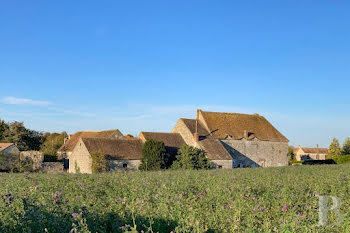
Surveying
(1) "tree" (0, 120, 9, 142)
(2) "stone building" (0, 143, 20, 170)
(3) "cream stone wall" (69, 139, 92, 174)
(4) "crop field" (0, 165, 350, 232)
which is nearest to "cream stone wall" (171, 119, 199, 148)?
(3) "cream stone wall" (69, 139, 92, 174)

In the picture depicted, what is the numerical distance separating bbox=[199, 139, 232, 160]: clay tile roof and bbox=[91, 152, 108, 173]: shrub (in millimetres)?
12064

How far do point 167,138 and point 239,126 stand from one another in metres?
11.4

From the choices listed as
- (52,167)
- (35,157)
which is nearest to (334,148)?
(52,167)

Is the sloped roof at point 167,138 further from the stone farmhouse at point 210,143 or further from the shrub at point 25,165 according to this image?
the shrub at point 25,165

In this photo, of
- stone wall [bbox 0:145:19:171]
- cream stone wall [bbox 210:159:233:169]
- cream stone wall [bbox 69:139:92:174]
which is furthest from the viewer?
cream stone wall [bbox 210:159:233:169]

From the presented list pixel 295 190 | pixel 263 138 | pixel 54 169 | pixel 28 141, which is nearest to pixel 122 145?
pixel 54 169

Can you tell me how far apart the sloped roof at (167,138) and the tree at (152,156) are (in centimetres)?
351

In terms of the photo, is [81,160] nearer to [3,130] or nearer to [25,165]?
[25,165]

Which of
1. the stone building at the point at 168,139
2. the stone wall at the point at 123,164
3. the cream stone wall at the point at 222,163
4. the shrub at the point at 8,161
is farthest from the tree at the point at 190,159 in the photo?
the shrub at the point at 8,161

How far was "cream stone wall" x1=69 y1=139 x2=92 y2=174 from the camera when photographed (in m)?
39.8

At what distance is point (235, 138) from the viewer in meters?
50.4

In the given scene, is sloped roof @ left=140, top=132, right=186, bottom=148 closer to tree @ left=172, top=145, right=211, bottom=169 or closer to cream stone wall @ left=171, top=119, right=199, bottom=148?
cream stone wall @ left=171, top=119, right=199, bottom=148

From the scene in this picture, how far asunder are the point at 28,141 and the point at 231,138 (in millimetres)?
33455

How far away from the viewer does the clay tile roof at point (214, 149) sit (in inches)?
1749
